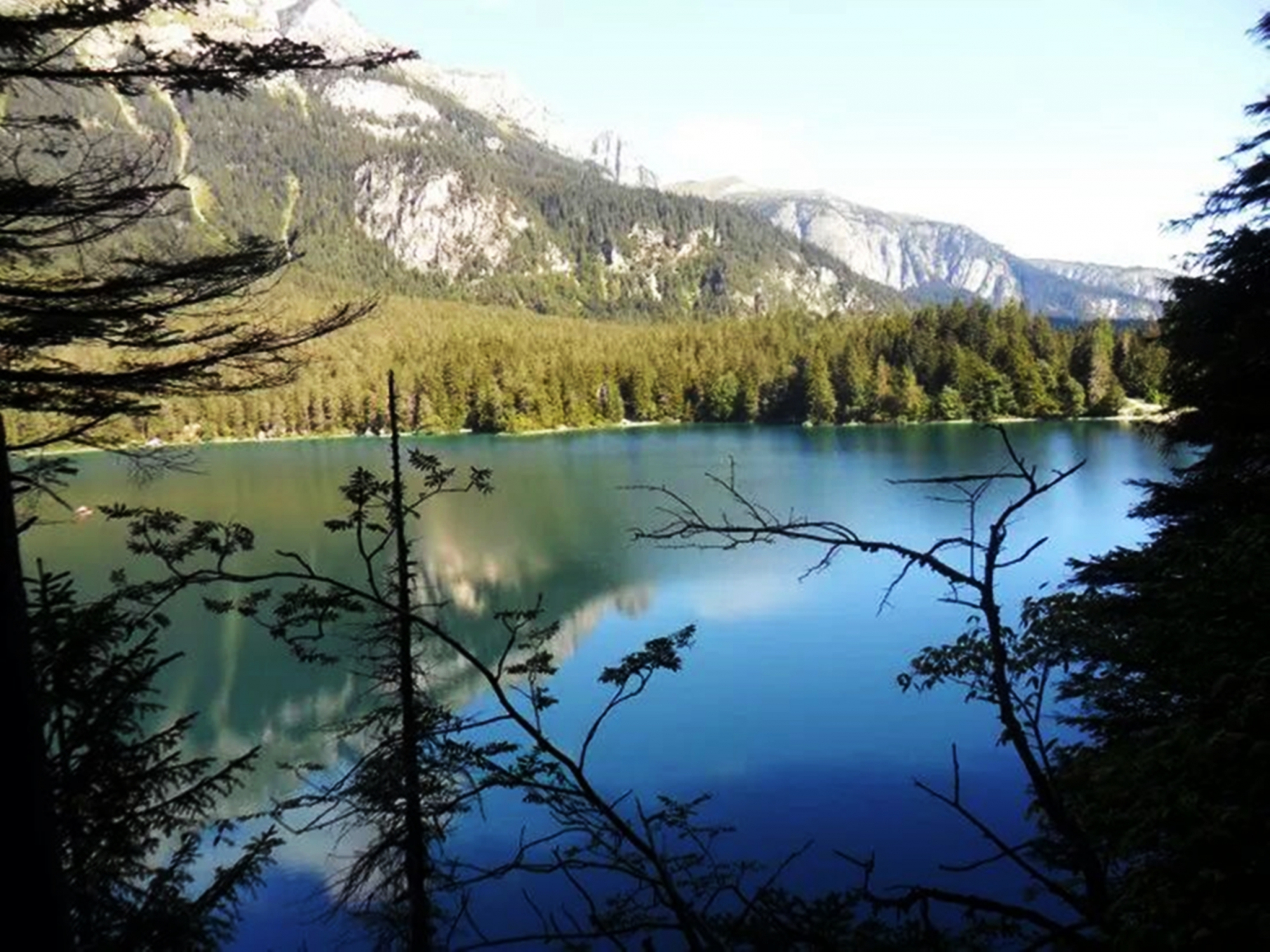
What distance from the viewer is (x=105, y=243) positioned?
597 cm

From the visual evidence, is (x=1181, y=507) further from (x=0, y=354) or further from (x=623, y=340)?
(x=623, y=340)

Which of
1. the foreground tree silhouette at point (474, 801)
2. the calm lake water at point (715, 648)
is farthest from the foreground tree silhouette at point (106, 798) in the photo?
the calm lake water at point (715, 648)

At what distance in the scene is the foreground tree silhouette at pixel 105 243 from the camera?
452cm

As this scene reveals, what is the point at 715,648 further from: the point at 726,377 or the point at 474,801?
the point at 726,377

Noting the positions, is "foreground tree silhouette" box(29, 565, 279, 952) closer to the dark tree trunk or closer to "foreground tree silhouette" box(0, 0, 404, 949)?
"foreground tree silhouette" box(0, 0, 404, 949)

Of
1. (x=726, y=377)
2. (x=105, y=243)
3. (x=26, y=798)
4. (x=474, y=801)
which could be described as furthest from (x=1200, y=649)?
(x=726, y=377)

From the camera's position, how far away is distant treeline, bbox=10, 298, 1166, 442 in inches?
2800

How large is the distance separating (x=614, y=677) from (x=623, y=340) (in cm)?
10267

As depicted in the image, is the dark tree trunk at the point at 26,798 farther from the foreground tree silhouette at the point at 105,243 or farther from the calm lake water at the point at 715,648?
the calm lake water at the point at 715,648

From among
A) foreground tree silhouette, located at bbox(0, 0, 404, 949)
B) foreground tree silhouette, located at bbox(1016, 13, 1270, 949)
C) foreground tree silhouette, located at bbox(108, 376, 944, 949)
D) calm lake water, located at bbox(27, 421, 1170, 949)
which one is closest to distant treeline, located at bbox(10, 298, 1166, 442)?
calm lake water, located at bbox(27, 421, 1170, 949)

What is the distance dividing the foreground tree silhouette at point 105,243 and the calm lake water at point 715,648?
3657 mm

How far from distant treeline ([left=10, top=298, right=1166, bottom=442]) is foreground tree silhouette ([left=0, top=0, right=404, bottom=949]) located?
68.2 metres

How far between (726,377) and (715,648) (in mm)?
69657

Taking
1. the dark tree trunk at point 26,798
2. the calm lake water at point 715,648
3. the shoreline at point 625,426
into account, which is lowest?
the calm lake water at point 715,648
